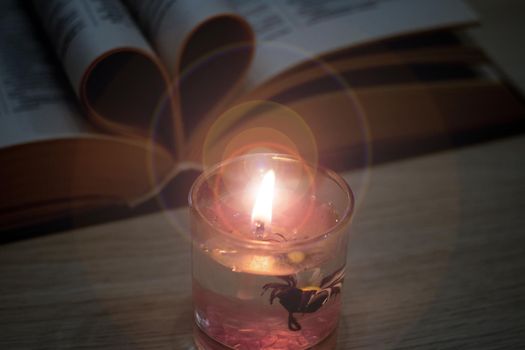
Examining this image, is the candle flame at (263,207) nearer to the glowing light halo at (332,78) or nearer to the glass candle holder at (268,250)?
the glass candle holder at (268,250)

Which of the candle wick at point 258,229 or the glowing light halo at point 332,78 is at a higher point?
the candle wick at point 258,229

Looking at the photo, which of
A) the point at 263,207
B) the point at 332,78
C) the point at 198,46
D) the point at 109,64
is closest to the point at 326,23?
the point at 332,78

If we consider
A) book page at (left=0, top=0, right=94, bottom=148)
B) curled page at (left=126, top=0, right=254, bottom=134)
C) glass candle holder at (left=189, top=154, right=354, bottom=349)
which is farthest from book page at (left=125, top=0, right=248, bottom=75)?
glass candle holder at (left=189, top=154, right=354, bottom=349)

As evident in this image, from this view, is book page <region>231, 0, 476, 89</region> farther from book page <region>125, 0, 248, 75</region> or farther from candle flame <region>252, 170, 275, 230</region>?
candle flame <region>252, 170, 275, 230</region>

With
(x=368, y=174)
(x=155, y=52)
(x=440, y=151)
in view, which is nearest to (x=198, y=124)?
(x=155, y=52)

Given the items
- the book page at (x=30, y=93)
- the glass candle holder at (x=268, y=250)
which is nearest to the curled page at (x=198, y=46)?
the book page at (x=30, y=93)

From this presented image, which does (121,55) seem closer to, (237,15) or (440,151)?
(237,15)

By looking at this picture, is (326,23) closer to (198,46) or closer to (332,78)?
(332,78)

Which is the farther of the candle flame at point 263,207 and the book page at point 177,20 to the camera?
the book page at point 177,20
